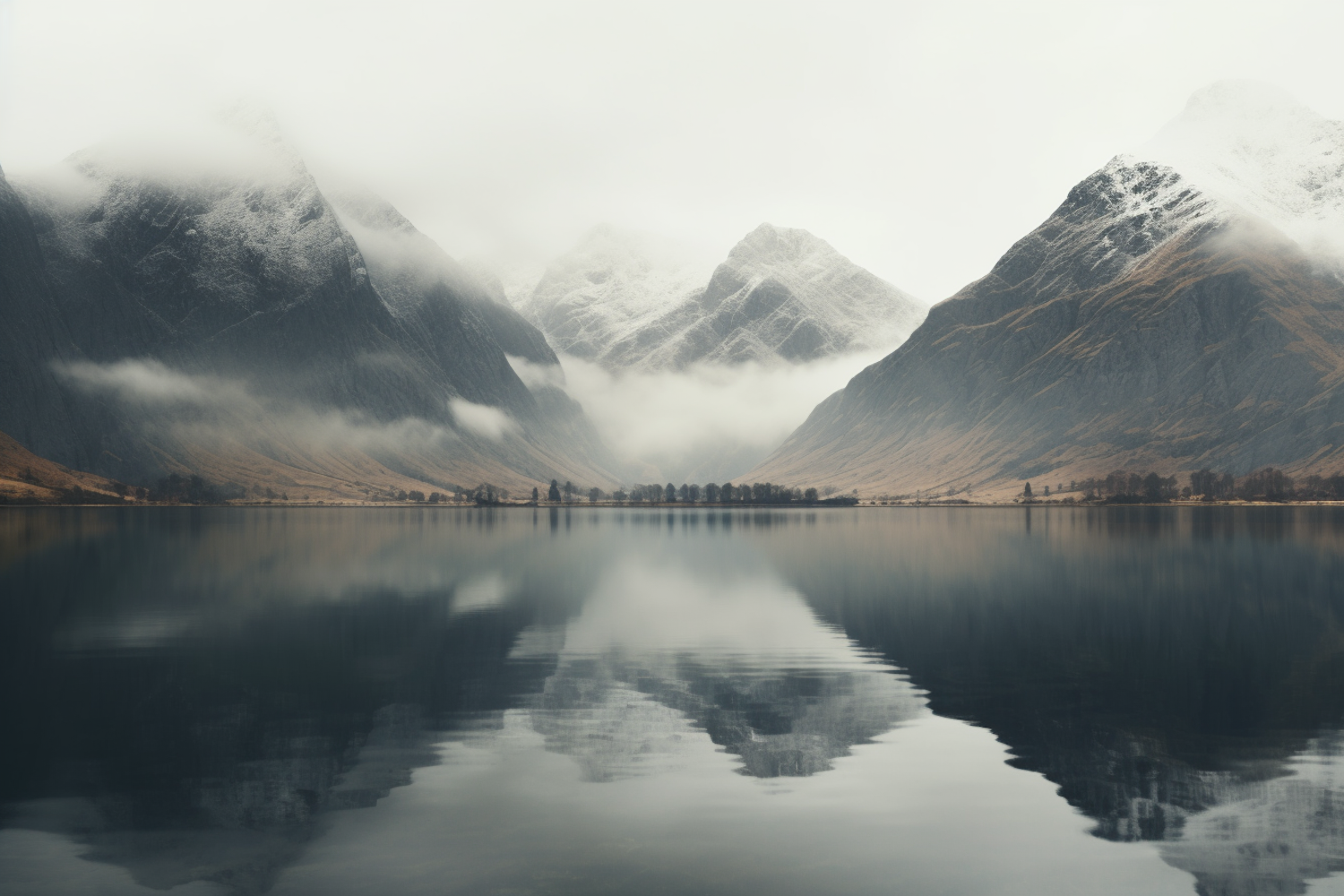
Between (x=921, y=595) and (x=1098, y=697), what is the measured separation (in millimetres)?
35201

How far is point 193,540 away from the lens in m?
146

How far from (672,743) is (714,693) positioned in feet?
27.6

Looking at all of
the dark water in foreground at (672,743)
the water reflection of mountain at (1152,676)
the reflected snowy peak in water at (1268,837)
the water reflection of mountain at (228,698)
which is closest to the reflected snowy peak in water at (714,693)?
the dark water in foreground at (672,743)

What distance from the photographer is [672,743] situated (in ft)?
114

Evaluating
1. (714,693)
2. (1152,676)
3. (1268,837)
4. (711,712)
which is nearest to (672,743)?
(711,712)

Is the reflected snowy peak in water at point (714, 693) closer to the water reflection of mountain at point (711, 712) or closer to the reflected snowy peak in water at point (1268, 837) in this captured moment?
the water reflection of mountain at point (711, 712)

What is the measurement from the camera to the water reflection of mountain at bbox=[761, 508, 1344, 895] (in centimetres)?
2700

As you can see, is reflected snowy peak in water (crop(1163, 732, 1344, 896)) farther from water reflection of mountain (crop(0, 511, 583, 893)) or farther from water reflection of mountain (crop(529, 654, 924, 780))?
water reflection of mountain (crop(0, 511, 583, 893))

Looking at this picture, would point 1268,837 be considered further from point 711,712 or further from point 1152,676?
point 1152,676

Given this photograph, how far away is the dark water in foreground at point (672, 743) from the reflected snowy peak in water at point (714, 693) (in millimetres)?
221

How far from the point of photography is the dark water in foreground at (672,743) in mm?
24203

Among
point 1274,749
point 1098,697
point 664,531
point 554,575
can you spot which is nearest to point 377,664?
point 1098,697

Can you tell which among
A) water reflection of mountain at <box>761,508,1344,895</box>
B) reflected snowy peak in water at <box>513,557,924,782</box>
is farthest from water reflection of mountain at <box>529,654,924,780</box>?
water reflection of mountain at <box>761,508,1344,895</box>

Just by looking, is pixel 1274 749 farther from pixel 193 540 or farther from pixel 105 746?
pixel 193 540
